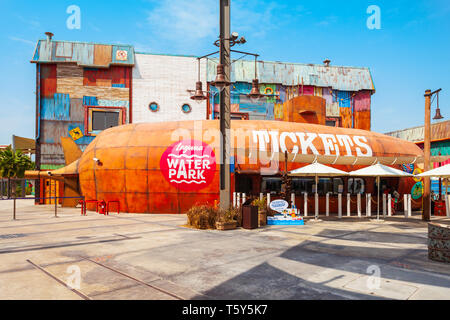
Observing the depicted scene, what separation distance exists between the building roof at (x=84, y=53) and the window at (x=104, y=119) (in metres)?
4.95

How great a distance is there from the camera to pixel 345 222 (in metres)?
16.0

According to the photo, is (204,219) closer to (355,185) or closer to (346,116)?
(355,185)

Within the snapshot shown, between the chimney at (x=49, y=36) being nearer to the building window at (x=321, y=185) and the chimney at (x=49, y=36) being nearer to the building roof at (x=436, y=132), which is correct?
the building window at (x=321, y=185)

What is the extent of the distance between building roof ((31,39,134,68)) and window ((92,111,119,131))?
4.95 meters

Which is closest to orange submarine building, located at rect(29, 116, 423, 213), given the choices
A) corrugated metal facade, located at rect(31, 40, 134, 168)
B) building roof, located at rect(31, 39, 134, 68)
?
corrugated metal facade, located at rect(31, 40, 134, 168)

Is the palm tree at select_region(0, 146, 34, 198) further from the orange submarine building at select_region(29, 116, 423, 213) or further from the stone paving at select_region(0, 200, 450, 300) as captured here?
the stone paving at select_region(0, 200, 450, 300)

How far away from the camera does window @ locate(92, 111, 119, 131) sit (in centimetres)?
3291

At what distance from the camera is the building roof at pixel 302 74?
3678 centimetres

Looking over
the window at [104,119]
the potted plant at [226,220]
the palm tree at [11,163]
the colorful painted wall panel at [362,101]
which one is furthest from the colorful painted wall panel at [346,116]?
the palm tree at [11,163]

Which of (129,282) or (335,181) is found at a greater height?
(335,181)
